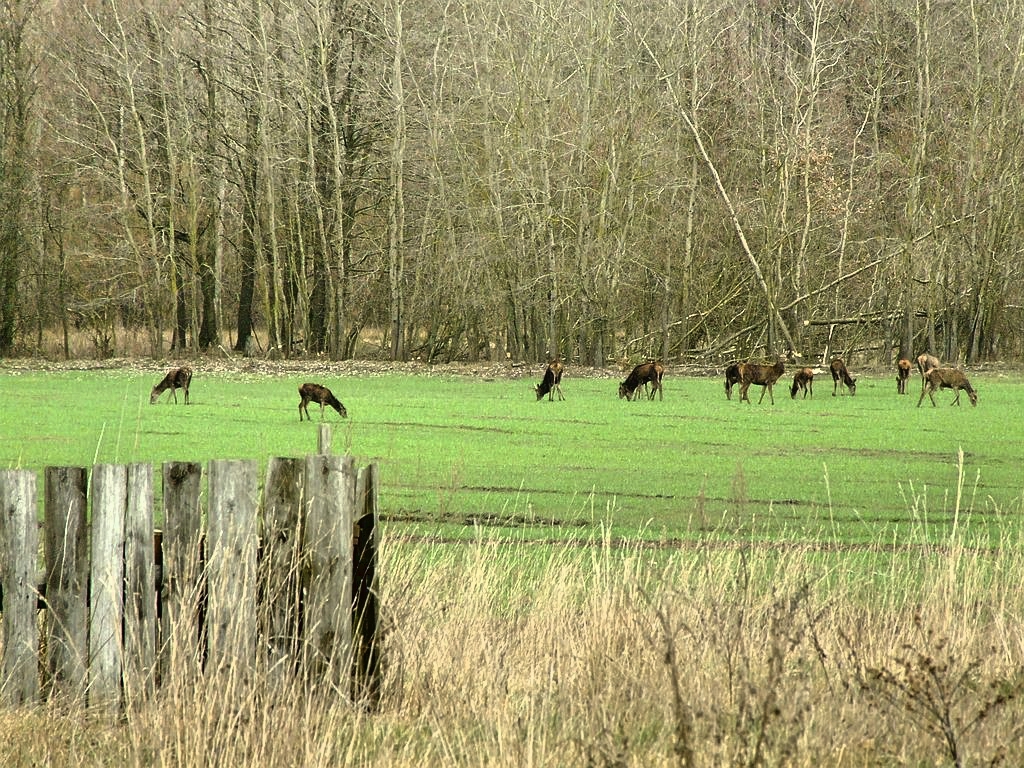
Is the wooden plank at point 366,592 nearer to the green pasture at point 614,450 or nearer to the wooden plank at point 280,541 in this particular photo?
the wooden plank at point 280,541

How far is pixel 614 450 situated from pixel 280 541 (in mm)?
12742

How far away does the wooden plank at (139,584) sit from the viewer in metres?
5.83

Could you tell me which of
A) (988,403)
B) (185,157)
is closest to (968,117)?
(988,403)

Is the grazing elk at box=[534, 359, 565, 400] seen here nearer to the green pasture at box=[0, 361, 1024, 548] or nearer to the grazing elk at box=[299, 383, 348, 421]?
the green pasture at box=[0, 361, 1024, 548]

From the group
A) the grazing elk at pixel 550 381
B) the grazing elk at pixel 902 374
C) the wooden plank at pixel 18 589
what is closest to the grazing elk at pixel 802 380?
the grazing elk at pixel 902 374

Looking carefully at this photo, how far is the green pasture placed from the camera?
12.6 meters

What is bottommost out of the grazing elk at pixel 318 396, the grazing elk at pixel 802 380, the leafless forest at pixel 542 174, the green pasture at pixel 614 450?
the green pasture at pixel 614 450

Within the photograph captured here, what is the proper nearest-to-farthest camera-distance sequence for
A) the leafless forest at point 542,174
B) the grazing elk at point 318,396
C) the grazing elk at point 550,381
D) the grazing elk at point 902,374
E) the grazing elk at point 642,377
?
the grazing elk at point 318,396
the grazing elk at point 550,381
the grazing elk at point 642,377
the grazing elk at point 902,374
the leafless forest at point 542,174

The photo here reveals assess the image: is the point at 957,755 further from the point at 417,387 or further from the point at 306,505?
the point at 417,387

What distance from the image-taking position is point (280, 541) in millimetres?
6043

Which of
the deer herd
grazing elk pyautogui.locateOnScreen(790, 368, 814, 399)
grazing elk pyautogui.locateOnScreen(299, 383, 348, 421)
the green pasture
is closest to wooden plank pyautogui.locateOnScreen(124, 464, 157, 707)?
the green pasture

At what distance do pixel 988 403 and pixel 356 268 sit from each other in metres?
22.7

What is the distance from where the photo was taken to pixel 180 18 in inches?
1673

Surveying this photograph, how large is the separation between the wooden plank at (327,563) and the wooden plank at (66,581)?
0.91 metres
